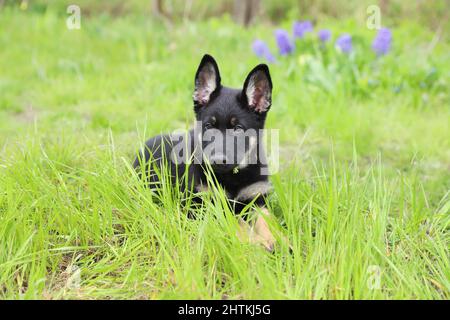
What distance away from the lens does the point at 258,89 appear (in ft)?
11.4

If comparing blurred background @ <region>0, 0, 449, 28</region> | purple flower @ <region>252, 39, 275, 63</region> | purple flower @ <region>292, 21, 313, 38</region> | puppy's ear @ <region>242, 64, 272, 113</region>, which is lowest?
puppy's ear @ <region>242, 64, 272, 113</region>

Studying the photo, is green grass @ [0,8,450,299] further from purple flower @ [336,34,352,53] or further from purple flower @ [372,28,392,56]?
purple flower @ [372,28,392,56]

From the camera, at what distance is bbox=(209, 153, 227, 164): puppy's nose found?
10.8 ft

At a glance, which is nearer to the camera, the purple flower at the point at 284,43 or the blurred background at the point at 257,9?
the purple flower at the point at 284,43

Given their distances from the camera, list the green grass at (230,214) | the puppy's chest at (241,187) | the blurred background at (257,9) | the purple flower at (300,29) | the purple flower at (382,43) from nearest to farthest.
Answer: the green grass at (230,214) → the puppy's chest at (241,187) → the purple flower at (382,43) → the purple flower at (300,29) → the blurred background at (257,9)

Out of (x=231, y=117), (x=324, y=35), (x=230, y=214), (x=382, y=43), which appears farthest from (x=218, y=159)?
(x=382, y=43)

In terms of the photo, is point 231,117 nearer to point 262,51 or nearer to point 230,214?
point 230,214

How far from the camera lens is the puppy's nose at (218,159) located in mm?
3299

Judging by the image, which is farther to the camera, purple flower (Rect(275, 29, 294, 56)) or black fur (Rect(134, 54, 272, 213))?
purple flower (Rect(275, 29, 294, 56))

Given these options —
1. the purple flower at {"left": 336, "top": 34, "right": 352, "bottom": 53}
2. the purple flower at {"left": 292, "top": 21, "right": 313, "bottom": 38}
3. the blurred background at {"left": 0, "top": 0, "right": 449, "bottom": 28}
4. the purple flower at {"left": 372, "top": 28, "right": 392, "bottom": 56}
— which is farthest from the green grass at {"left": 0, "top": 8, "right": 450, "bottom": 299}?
the blurred background at {"left": 0, "top": 0, "right": 449, "bottom": 28}

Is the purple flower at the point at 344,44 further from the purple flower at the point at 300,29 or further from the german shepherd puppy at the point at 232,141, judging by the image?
the german shepherd puppy at the point at 232,141

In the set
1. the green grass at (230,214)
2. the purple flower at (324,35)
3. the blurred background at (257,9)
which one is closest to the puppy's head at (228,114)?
the green grass at (230,214)

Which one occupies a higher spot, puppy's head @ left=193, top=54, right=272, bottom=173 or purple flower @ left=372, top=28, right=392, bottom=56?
purple flower @ left=372, top=28, right=392, bottom=56
